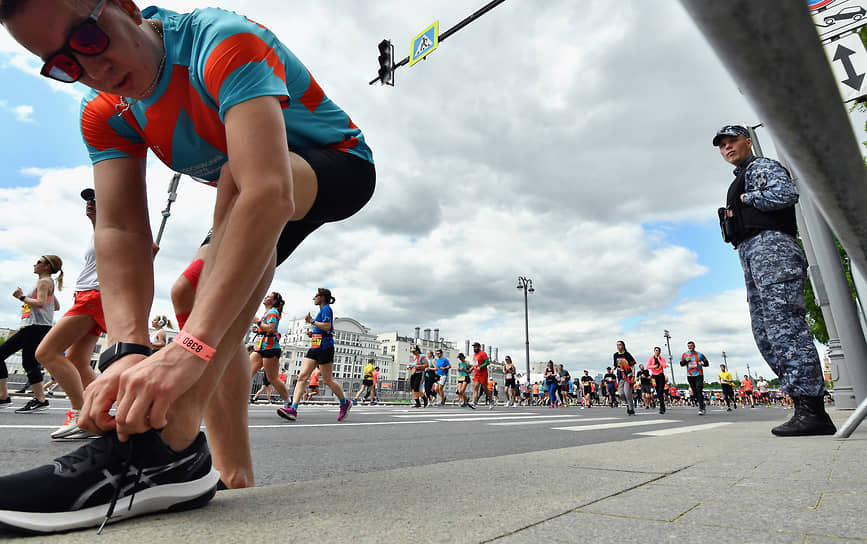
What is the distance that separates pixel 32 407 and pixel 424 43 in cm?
806

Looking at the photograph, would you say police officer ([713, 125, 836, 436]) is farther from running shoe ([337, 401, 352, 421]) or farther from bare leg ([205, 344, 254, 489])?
running shoe ([337, 401, 352, 421])

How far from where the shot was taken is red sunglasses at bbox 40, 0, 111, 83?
1.29m

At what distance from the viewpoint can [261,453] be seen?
3375 mm

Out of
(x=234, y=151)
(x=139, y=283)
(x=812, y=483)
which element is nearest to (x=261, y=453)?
(x=139, y=283)

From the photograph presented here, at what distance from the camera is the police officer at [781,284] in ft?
11.6

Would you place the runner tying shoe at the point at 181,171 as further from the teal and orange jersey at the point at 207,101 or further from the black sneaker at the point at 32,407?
the black sneaker at the point at 32,407

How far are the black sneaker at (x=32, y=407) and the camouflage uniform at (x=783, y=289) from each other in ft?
25.8

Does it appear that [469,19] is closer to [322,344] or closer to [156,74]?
[322,344]

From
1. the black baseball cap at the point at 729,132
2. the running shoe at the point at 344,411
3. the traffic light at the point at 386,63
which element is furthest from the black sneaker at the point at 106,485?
the traffic light at the point at 386,63

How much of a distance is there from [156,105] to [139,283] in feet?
1.93

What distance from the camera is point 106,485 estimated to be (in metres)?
1.11

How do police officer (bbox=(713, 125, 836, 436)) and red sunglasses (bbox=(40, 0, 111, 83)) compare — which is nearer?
red sunglasses (bbox=(40, 0, 111, 83))

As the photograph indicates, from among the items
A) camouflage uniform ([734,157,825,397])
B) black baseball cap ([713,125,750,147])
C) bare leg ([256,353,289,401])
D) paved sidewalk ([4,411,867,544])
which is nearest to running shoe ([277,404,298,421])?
bare leg ([256,353,289,401])

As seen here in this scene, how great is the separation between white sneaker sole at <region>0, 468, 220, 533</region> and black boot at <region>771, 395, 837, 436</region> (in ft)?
12.5
